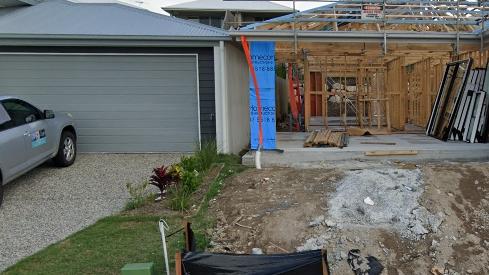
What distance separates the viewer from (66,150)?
9102 millimetres

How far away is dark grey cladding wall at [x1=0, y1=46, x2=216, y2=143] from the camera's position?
10227 mm

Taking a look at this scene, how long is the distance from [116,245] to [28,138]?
3.21m

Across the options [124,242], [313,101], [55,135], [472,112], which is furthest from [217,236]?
[313,101]

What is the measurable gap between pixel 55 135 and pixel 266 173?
3.97 meters

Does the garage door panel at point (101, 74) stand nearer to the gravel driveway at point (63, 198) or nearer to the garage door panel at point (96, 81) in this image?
the garage door panel at point (96, 81)

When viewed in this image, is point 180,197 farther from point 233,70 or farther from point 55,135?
point 233,70

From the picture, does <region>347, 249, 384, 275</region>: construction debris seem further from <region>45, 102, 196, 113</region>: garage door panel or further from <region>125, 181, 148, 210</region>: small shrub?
<region>45, 102, 196, 113</region>: garage door panel

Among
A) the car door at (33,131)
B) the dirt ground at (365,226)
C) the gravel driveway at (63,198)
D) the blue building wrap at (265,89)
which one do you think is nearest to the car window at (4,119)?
the car door at (33,131)

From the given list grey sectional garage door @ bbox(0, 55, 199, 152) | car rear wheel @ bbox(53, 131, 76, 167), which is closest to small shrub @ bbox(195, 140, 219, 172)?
grey sectional garage door @ bbox(0, 55, 199, 152)

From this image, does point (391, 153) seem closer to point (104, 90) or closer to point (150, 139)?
point (150, 139)

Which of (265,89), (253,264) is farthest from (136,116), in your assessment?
(253,264)

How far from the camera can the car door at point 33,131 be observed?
751 cm

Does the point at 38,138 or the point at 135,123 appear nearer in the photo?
the point at 38,138

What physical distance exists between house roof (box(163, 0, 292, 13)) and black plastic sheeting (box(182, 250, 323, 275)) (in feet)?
68.6
